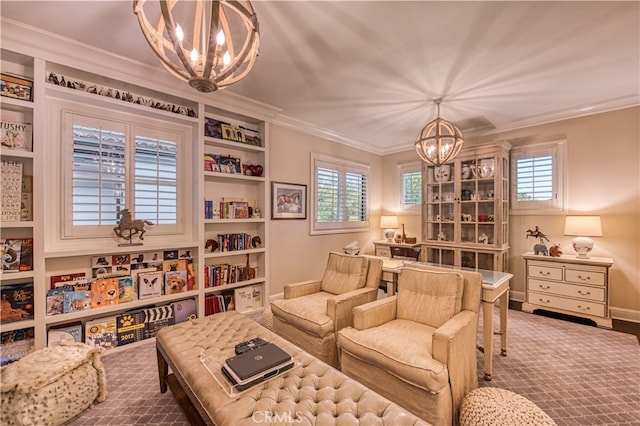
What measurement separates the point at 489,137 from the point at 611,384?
3553 millimetres

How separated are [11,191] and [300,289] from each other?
256cm

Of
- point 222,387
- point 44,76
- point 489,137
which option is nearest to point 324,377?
point 222,387

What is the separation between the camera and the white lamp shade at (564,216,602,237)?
3.29 metres

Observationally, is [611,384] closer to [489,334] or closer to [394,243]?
[489,334]

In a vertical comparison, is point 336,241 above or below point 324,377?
above

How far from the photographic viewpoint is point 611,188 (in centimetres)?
352

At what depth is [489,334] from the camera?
2.16 metres

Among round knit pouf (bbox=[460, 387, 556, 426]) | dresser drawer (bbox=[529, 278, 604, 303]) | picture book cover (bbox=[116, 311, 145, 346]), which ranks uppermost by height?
dresser drawer (bbox=[529, 278, 604, 303])

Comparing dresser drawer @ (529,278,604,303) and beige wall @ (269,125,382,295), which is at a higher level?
beige wall @ (269,125,382,295)

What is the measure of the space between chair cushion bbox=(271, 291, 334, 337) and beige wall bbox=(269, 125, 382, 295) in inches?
53.3

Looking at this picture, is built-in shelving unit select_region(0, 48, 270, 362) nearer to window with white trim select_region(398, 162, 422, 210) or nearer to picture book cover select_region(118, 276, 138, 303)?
picture book cover select_region(118, 276, 138, 303)

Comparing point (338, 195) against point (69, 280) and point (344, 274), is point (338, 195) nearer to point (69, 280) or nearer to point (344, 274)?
point (344, 274)

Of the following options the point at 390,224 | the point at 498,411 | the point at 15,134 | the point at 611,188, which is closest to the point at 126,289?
the point at 15,134

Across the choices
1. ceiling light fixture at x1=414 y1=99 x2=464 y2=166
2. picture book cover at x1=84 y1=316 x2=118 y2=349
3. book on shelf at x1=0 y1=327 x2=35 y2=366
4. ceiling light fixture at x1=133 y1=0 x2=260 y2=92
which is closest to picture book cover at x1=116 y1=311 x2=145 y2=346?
picture book cover at x1=84 y1=316 x2=118 y2=349
